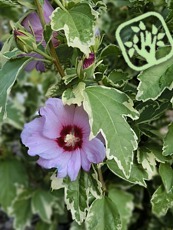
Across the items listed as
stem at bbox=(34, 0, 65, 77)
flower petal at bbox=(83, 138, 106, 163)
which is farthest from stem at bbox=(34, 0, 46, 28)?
flower petal at bbox=(83, 138, 106, 163)

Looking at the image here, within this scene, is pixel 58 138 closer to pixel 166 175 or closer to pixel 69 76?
pixel 69 76

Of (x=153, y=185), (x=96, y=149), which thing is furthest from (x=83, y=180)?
(x=153, y=185)

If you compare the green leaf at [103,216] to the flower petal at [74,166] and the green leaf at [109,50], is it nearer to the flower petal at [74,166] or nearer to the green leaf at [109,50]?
the flower petal at [74,166]

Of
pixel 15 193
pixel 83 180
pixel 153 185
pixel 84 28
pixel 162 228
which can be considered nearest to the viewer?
pixel 84 28

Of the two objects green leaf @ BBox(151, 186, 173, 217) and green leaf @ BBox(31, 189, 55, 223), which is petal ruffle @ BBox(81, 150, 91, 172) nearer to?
green leaf @ BBox(151, 186, 173, 217)

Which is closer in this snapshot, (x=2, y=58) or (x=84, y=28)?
(x=84, y=28)

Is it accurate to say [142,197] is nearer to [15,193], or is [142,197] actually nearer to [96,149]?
[15,193]

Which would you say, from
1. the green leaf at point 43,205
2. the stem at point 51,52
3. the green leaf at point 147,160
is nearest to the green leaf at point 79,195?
the green leaf at point 147,160

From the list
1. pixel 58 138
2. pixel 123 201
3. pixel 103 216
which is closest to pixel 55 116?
pixel 58 138
